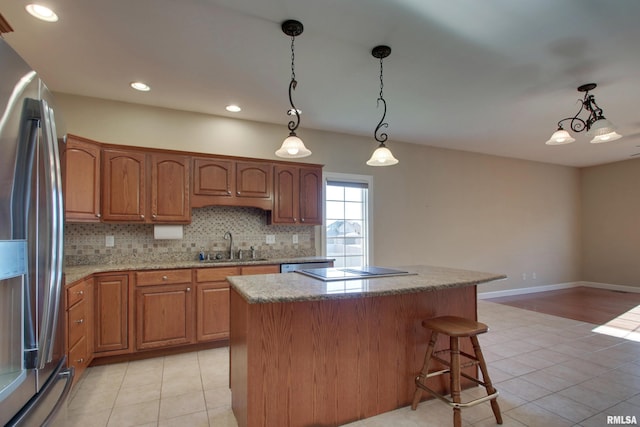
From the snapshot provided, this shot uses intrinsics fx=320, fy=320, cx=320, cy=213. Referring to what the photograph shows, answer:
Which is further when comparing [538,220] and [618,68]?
[538,220]

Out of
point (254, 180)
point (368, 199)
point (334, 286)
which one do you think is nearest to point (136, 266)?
point (254, 180)

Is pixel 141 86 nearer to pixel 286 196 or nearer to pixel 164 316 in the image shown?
pixel 286 196

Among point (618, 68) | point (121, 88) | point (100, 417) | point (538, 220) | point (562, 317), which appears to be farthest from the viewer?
point (538, 220)

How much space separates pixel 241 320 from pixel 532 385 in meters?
2.40

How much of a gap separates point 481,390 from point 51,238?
9.41ft

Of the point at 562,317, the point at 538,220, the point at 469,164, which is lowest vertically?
the point at 562,317

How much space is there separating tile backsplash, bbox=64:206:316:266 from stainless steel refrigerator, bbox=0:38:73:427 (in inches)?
102

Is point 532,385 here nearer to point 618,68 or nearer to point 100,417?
point 618,68

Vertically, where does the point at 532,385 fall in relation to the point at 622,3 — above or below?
below

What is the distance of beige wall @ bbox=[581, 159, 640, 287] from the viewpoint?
6.29 meters

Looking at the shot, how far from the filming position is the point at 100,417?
2.16 m

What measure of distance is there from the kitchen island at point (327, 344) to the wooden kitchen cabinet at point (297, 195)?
174cm

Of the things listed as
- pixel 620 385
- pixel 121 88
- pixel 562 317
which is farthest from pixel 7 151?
pixel 562 317

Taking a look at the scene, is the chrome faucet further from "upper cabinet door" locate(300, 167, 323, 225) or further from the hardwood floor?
the hardwood floor
